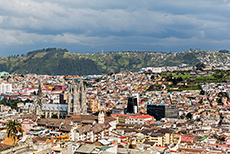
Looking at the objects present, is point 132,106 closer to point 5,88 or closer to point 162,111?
point 162,111

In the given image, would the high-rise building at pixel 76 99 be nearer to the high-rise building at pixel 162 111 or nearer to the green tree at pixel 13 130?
the high-rise building at pixel 162 111

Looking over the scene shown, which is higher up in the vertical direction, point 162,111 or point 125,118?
point 162,111

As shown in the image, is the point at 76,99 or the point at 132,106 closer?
the point at 76,99

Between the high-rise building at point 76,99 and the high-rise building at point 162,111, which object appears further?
the high-rise building at point 162,111

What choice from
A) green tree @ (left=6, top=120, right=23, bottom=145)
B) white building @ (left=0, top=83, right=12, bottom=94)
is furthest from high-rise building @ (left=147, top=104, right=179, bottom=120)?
white building @ (left=0, top=83, right=12, bottom=94)

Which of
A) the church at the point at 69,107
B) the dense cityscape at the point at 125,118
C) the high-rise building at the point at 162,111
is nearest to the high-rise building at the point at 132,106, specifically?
the dense cityscape at the point at 125,118

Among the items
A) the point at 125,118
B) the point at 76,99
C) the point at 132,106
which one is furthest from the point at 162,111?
the point at 76,99

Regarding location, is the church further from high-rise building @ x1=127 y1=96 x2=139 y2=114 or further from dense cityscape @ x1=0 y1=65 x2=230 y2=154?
high-rise building @ x1=127 y1=96 x2=139 y2=114

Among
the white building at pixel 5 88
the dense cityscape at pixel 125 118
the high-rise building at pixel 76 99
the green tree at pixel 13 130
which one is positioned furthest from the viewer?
the white building at pixel 5 88

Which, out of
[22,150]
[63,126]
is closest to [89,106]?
[63,126]

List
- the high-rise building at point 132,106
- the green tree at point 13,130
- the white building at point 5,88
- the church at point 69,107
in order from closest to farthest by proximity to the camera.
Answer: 1. the green tree at point 13,130
2. the church at point 69,107
3. the high-rise building at point 132,106
4. the white building at point 5,88
